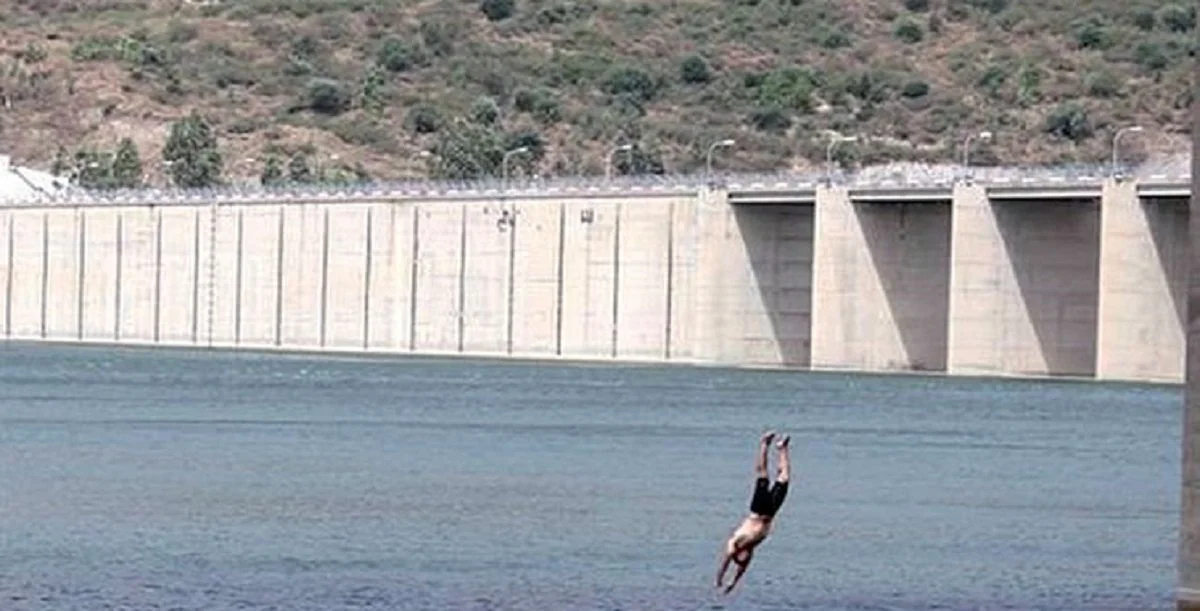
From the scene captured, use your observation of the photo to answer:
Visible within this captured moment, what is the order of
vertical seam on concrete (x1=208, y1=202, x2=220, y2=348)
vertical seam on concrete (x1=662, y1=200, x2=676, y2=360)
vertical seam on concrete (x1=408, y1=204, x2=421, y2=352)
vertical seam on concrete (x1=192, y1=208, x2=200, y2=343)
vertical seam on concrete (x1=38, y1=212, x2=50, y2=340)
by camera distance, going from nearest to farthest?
vertical seam on concrete (x1=662, y1=200, x2=676, y2=360) < vertical seam on concrete (x1=408, y1=204, x2=421, y2=352) < vertical seam on concrete (x1=208, y1=202, x2=220, y2=348) < vertical seam on concrete (x1=192, y1=208, x2=200, y2=343) < vertical seam on concrete (x1=38, y1=212, x2=50, y2=340)

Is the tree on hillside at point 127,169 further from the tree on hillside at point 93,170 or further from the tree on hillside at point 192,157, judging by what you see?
the tree on hillside at point 192,157

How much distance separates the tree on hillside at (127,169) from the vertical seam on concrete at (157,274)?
30692mm

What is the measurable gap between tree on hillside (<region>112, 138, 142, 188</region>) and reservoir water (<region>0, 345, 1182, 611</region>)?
62569 mm

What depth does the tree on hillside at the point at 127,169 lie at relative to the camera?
570 ft

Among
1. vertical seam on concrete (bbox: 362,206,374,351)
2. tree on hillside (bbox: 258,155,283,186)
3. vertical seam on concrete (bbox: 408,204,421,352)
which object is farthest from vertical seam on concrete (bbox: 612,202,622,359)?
tree on hillside (bbox: 258,155,283,186)

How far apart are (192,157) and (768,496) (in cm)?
14315

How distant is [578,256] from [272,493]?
202 ft

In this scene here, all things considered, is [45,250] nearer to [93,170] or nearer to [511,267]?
[511,267]

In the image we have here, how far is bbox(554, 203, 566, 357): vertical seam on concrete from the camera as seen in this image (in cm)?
12369

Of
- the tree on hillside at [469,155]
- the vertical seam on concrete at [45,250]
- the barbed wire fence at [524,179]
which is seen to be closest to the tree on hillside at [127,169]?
the barbed wire fence at [524,179]

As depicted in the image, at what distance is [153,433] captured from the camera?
8231 cm

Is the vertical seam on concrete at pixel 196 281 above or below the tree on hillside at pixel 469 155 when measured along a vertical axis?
below

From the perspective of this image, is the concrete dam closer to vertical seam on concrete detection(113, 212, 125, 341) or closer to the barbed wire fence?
vertical seam on concrete detection(113, 212, 125, 341)

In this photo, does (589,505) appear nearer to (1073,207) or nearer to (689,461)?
(689,461)
